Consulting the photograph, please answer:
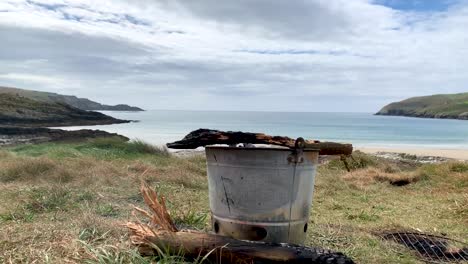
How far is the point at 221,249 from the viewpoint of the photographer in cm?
349

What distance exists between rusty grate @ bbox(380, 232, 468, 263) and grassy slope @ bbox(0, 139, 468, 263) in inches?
10.8

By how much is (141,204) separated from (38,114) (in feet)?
136

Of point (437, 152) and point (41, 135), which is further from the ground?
point (437, 152)

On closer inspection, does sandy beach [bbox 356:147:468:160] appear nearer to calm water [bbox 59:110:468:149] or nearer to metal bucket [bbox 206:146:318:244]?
calm water [bbox 59:110:468:149]

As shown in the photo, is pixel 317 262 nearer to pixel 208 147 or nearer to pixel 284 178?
pixel 284 178

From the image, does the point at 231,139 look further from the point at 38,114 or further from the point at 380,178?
the point at 38,114

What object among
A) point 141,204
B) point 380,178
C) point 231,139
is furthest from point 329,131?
point 231,139

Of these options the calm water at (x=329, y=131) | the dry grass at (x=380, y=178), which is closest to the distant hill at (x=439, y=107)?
the calm water at (x=329, y=131)

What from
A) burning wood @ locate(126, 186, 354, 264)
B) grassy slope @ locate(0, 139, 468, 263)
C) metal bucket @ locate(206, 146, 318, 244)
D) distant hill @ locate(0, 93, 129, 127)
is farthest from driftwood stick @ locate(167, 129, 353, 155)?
distant hill @ locate(0, 93, 129, 127)

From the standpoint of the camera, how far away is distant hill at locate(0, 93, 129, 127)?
132 feet

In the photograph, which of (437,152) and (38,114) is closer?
(437,152)

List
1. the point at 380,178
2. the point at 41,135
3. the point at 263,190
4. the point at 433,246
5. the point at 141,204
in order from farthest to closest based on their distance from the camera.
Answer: the point at 41,135 → the point at 380,178 → the point at 141,204 → the point at 433,246 → the point at 263,190

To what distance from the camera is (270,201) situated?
3672 millimetres

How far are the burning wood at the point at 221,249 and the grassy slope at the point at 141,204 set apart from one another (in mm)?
184
